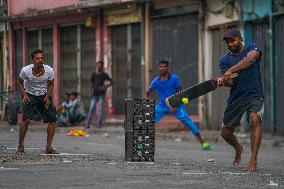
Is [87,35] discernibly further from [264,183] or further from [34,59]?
[264,183]

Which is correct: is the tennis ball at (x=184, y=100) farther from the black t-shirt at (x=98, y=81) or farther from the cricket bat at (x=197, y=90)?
the black t-shirt at (x=98, y=81)

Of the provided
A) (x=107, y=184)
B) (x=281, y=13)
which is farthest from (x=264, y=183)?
(x=281, y=13)

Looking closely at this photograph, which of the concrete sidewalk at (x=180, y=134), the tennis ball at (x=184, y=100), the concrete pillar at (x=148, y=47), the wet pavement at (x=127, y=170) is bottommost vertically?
the wet pavement at (x=127, y=170)

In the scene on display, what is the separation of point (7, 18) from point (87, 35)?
16.4 ft

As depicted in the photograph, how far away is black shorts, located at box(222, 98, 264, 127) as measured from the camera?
10320 mm

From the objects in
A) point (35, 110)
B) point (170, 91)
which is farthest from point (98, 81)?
point (35, 110)

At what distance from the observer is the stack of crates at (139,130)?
36.7 feet

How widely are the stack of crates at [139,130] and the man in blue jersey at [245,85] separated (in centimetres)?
113

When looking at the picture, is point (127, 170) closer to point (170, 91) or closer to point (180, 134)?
point (170, 91)

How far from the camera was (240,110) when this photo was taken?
10602 mm

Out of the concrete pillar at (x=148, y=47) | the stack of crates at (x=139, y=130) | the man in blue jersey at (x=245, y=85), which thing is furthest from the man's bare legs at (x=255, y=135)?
the concrete pillar at (x=148, y=47)

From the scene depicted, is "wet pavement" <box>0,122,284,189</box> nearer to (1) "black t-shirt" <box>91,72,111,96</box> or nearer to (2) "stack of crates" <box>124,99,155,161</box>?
(2) "stack of crates" <box>124,99,155,161</box>

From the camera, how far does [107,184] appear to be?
8.12 metres

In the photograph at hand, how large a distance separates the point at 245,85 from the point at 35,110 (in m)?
3.77
